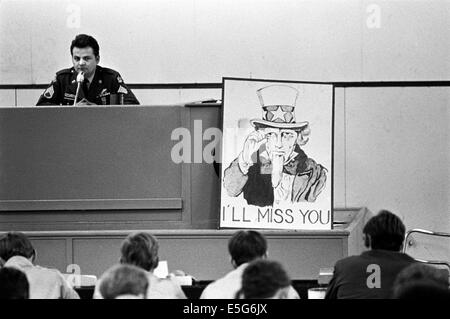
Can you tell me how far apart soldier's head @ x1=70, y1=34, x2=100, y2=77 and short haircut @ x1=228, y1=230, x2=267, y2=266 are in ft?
9.31

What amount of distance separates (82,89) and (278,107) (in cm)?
138

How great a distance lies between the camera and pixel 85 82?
26.1ft

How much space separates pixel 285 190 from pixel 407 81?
9.35ft

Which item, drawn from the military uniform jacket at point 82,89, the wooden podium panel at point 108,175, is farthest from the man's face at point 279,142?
the military uniform jacket at point 82,89

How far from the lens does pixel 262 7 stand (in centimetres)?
977

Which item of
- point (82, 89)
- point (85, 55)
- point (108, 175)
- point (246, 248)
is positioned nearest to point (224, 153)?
point (108, 175)

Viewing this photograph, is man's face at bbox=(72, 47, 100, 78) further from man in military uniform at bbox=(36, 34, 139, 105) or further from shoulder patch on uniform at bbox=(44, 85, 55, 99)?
shoulder patch on uniform at bbox=(44, 85, 55, 99)

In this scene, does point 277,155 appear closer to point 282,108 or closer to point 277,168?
point 277,168

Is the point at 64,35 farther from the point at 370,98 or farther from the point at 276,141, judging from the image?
the point at 276,141

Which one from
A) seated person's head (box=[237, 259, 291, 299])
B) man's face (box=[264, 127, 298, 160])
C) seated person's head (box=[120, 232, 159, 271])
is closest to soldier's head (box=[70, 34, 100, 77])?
man's face (box=[264, 127, 298, 160])

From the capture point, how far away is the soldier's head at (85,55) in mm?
7938

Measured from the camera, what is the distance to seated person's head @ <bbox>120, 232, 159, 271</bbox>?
5.36 meters
